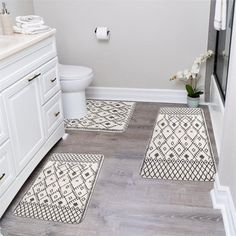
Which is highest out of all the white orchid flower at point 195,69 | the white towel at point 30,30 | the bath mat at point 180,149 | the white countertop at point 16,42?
the white towel at point 30,30

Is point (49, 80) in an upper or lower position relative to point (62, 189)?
upper

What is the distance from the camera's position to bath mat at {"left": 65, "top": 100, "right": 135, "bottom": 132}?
2869 millimetres

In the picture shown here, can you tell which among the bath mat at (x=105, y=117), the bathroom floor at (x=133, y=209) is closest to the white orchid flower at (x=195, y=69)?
the bath mat at (x=105, y=117)

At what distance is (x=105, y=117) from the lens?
3.06 meters

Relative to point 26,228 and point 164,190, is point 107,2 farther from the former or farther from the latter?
point 26,228

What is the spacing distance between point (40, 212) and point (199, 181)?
103cm

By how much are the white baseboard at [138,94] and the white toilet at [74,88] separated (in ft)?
1.53

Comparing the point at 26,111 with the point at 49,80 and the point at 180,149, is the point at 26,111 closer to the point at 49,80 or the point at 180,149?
the point at 49,80

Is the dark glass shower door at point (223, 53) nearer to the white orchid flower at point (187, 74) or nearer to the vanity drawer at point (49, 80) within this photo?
the white orchid flower at point (187, 74)

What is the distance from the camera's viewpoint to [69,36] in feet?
10.9

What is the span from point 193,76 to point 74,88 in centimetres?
118

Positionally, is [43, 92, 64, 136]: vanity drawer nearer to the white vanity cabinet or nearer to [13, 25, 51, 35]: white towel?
the white vanity cabinet

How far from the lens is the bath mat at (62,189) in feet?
6.08

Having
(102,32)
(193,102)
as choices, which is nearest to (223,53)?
(193,102)
